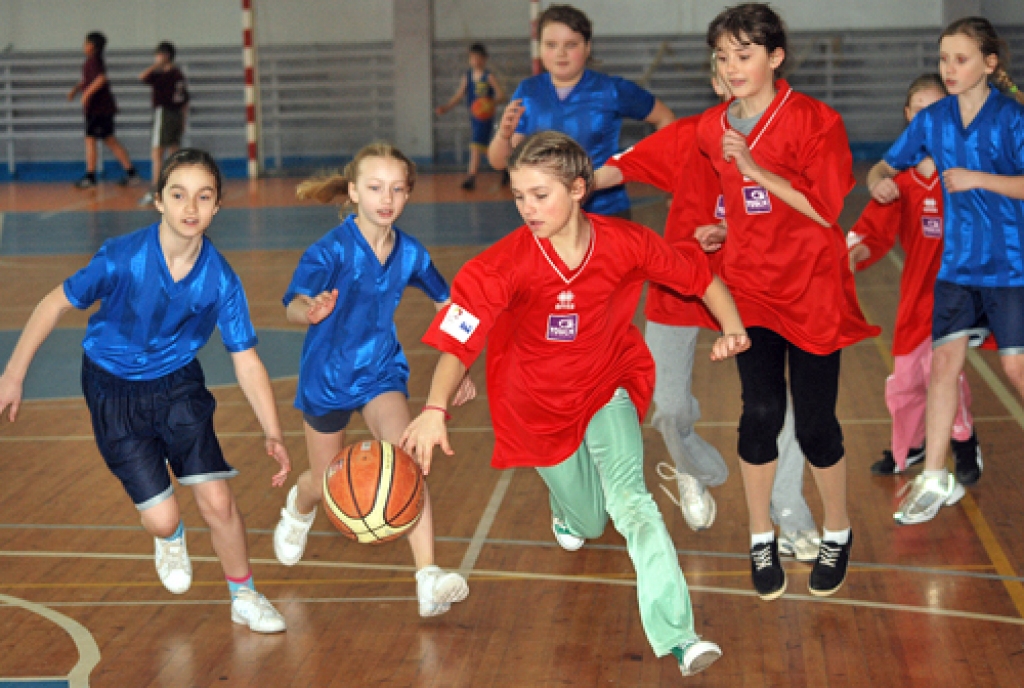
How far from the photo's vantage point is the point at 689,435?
4.95 m

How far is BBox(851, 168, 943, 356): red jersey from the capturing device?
5.42 metres

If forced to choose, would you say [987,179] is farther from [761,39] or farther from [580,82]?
[580,82]

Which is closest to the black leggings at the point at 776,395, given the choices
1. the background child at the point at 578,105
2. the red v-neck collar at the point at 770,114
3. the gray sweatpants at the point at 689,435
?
the gray sweatpants at the point at 689,435

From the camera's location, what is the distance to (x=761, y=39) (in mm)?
3943

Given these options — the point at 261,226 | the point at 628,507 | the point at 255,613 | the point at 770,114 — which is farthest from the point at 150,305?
the point at 261,226

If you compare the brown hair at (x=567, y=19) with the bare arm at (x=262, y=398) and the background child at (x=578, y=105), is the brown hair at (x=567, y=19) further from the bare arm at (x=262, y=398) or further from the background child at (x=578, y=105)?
the bare arm at (x=262, y=398)

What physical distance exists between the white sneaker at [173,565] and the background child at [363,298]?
0.62 meters

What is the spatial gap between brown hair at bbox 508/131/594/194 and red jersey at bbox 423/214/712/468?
0.63 feet

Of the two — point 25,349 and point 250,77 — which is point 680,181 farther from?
point 250,77

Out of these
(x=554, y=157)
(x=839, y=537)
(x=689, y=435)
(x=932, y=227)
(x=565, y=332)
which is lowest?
(x=839, y=537)

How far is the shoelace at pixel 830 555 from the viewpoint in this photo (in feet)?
13.7

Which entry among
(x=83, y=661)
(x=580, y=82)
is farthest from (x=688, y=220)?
(x=83, y=661)

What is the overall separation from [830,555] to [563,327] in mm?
1214

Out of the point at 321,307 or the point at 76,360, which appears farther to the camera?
the point at 76,360
